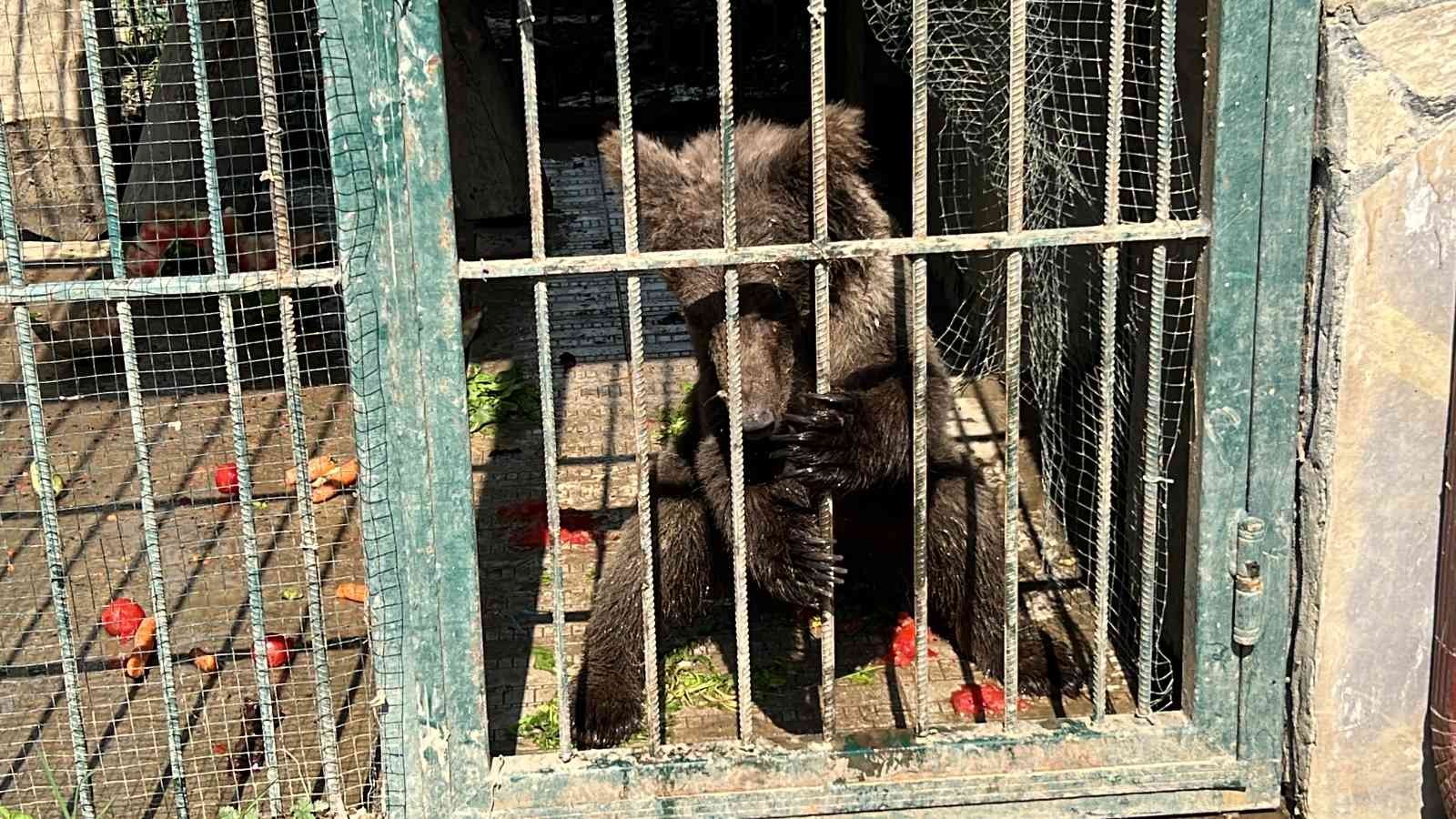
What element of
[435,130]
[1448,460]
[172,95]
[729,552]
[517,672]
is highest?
[172,95]

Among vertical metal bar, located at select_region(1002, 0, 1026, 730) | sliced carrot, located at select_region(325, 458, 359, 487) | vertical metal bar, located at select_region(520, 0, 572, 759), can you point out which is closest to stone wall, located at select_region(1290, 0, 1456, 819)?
vertical metal bar, located at select_region(1002, 0, 1026, 730)

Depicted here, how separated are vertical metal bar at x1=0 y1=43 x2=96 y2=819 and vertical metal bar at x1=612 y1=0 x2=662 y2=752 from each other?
1.32 metres

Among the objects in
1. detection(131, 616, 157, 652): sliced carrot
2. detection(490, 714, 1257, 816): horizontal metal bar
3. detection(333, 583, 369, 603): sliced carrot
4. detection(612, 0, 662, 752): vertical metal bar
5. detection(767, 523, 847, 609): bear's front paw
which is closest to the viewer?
detection(612, 0, 662, 752): vertical metal bar

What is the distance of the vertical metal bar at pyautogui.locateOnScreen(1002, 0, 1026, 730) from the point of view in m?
3.32

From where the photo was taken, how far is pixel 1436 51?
10.6 feet

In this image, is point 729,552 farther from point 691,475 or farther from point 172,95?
point 172,95

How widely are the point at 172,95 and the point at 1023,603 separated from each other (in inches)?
209

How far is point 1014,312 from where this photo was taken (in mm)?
3475

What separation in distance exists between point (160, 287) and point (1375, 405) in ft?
8.89

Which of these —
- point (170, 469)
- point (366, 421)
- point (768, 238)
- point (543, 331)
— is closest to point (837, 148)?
point (768, 238)

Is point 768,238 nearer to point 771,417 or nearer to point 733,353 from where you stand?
point 771,417

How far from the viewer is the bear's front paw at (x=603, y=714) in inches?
173

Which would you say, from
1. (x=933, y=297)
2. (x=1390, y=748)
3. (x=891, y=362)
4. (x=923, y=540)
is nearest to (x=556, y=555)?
(x=923, y=540)

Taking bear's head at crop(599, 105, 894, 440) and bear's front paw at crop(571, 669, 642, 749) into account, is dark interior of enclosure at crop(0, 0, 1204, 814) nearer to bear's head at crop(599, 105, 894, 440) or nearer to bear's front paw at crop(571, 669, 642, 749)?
bear's front paw at crop(571, 669, 642, 749)
